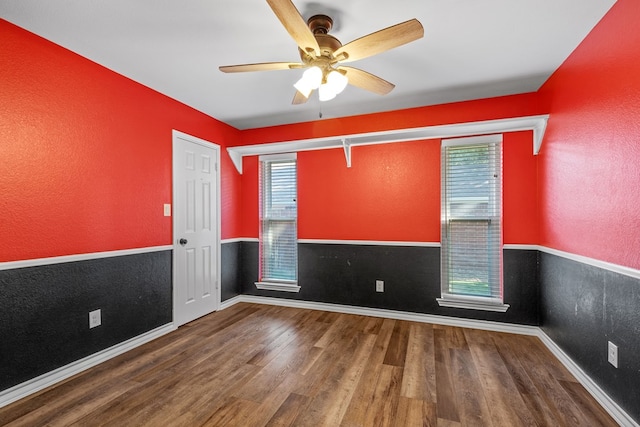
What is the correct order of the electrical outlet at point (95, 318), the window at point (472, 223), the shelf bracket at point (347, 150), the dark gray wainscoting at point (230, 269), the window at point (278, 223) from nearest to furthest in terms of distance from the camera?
the electrical outlet at point (95, 318) < the window at point (472, 223) < the shelf bracket at point (347, 150) < the dark gray wainscoting at point (230, 269) < the window at point (278, 223)

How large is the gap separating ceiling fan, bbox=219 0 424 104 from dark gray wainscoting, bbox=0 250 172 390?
193cm

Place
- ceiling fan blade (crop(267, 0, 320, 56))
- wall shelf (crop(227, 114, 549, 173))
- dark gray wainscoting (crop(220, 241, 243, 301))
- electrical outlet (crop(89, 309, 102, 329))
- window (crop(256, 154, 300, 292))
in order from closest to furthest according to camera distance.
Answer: ceiling fan blade (crop(267, 0, 320, 56)) → electrical outlet (crop(89, 309, 102, 329)) → wall shelf (crop(227, 114, 549, 173)) → dark gray wainscoting (crop(220, 241, 243, 301)) → window (crop(256, 154, 300, 292))

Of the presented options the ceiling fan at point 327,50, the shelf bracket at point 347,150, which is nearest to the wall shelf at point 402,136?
the shelf bracket at point 347,150

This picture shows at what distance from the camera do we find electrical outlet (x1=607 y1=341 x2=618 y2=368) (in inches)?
66.6

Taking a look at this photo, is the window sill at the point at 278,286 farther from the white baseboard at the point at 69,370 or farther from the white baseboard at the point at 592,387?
the white baseboard at the point at 592,387

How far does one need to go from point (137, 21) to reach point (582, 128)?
3.16m

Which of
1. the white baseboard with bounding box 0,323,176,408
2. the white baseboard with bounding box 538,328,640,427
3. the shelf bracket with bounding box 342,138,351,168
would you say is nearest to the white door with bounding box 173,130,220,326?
the white baseboard with bounding box 0,323,176,408

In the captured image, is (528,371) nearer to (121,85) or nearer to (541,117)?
(541,117)

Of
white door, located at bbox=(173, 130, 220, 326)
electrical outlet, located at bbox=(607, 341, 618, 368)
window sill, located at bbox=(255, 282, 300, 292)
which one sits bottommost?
window sill, located at bbox=(255, 282, 300, 292)

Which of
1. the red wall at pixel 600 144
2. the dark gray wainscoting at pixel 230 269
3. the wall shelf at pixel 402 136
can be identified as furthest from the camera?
the dark gray wainscoting at pixel 230 269

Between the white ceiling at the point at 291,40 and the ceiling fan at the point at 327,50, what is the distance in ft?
0.61

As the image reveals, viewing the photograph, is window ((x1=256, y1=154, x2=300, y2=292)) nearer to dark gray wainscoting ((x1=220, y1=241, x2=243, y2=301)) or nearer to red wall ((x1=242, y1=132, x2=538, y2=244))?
red wall ((x1=242, y1=132, x2=538, y2=244))

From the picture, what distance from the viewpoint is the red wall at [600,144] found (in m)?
1.57

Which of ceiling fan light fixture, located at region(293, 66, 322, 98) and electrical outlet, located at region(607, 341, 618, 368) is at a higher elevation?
ceiling fan light fixture, located at region(293, 66, 322, 98)
